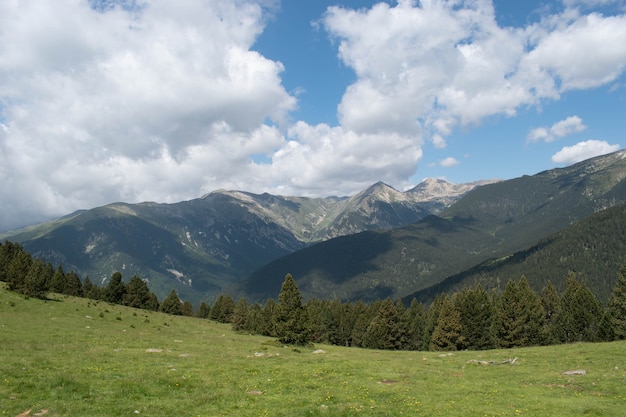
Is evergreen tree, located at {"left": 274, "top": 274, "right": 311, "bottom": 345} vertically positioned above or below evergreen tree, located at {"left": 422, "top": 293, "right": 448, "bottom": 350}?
above

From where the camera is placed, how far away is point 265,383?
2756 cm

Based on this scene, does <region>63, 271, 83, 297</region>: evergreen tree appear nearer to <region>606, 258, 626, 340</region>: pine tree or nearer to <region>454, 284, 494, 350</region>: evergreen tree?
<region>454, 284, 494, 350</region>: evergreen tree

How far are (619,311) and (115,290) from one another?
123m

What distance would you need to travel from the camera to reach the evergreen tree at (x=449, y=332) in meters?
80.8

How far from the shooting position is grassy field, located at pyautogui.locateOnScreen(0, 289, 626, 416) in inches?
841

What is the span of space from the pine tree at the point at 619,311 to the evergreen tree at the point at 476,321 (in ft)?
72.2

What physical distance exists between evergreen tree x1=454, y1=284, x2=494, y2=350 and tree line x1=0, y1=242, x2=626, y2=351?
0.69ft

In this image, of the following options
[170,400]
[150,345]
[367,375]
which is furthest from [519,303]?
[170,400]

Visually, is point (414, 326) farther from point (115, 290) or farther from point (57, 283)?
point (57, 283)

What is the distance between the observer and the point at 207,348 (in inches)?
1794

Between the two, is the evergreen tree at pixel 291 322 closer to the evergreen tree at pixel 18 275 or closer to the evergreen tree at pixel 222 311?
the evergreen tree at pixel 18 275

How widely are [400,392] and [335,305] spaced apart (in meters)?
98.9

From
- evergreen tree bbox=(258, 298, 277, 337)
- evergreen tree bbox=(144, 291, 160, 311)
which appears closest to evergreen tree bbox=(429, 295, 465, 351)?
evergreen tree bbox=(258, 298, 277, 337)

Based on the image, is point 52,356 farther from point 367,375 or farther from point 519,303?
point 519,303
